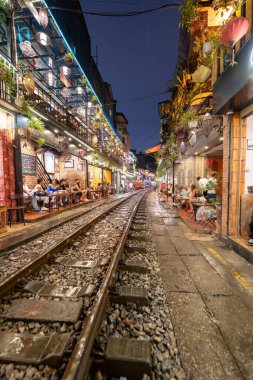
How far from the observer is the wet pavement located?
6.38ft

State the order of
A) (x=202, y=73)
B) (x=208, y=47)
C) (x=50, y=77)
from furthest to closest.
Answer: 1. (x=50, y=77)
2. (x=202, y=73)
3. (x=208, y=47)

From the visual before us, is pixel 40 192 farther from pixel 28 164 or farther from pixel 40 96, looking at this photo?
pixel 40 96

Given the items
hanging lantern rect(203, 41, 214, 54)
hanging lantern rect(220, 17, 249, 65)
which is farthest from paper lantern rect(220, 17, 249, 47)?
hanging lantern rect(203, 41, 214, 54)

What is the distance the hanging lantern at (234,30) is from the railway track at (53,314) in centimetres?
560

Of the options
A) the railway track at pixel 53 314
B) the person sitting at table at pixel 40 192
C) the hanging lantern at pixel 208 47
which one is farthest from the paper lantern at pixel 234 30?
the person sitting at table at pixel 40 192

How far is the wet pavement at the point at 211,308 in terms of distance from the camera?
6.38 ft

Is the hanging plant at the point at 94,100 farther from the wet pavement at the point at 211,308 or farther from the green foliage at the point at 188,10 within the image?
the wet pavement at the point at 211,308

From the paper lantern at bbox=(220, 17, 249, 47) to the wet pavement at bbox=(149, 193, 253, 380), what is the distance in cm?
522

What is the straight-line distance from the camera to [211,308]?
2.81 metres

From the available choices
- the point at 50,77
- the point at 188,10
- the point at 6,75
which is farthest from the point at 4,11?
the point at 188,10

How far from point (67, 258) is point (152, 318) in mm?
2754

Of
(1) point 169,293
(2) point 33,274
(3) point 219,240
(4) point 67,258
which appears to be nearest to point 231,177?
(3) point 219,240

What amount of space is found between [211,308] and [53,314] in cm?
234

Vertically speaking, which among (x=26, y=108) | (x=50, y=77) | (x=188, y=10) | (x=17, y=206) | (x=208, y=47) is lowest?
(x=17, y=206)
